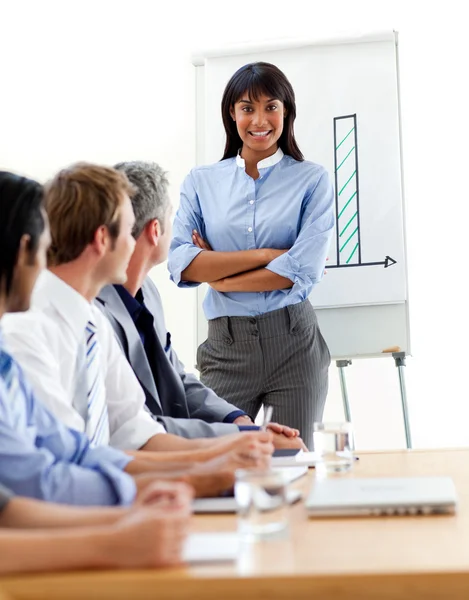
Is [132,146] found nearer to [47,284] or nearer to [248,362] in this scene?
[248,362]

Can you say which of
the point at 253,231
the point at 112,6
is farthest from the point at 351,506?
the point at 112,6

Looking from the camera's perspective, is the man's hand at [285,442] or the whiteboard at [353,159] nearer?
the man's hand at [285,442]

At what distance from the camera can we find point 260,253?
2773 mm

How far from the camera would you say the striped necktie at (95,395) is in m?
1.58

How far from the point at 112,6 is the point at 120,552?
154 inches

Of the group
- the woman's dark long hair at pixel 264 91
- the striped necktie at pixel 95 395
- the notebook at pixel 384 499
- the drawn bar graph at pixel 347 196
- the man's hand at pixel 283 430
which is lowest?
the man's hand at pixel 283 430

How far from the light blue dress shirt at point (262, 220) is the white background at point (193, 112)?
109cm

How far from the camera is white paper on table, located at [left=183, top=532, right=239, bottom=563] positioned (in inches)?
34.4

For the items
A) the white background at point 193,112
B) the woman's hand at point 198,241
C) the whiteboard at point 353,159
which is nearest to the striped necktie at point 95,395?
the woman's hand at point 198,241

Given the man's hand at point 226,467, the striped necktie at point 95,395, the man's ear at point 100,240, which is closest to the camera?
the man's hand at point 226,467

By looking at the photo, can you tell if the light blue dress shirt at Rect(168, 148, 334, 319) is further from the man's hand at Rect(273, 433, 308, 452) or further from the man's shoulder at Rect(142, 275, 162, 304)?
the man's hand at Rect(273, 433, 308, 452)

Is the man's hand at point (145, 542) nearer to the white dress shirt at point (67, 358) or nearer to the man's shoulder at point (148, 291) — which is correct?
the white dress shirt at point (67, 358)

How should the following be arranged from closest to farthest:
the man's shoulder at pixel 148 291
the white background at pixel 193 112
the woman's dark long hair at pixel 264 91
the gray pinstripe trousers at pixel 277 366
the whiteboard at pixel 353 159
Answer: the man's shoulder at pixel 148 291
the gray pinstripe trousers at pixel 277 366
the woman's dark long hair at pixel 264 91
the whiteboard at pixel 353 159
the white background at pixel 193 112

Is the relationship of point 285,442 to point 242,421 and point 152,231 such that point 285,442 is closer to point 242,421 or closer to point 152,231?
point 242,421
